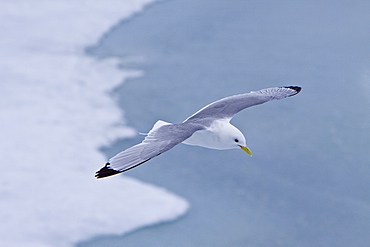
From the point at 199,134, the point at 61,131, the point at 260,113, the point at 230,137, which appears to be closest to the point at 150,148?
the point at 199,134

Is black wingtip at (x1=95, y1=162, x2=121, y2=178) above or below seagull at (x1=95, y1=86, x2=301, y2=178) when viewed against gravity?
below

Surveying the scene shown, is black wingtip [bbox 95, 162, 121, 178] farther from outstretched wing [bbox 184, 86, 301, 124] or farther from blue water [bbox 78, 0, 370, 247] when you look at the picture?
blue water [bbox 78, 0, 370, 247]

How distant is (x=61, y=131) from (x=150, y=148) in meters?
2.04

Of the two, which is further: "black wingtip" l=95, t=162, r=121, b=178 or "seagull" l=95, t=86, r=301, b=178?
"seagull" l=95, t=86, r=301, b=178

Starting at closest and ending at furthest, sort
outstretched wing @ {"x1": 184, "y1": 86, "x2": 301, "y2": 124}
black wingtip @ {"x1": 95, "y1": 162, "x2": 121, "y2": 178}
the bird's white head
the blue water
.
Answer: black wingtip @ {"x1": 95, "y1": 162, "x2": 121, "y2": 178} < the bird's white head < outstretched wing @ {"x1": 184, "y1": 86, "x2": 301, "y2": 124} < the blue water

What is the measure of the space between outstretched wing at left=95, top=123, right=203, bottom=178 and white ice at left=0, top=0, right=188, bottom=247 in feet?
3.29

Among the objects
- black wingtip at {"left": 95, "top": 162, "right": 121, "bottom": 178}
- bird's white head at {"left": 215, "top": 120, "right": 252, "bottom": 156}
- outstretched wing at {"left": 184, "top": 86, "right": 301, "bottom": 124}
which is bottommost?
black wingtip at {"left": 95, "top": 162, "right": 121, "bottom": 178}

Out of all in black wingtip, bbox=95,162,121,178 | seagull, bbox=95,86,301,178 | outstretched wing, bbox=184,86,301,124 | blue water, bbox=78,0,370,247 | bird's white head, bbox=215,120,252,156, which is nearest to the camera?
black wingtip, bbox=95,162,121,178

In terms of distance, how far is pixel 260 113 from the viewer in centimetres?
521

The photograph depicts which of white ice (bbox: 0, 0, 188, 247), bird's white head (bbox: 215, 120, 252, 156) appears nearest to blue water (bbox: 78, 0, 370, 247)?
white ice (bbox: 0, 0, 188, 247)

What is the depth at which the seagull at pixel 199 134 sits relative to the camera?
9.64 ft

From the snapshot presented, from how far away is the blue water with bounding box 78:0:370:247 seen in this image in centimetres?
409

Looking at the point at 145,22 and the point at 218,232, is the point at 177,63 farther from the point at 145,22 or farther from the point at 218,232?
the point at 218,232

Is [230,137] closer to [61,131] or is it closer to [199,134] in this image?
[199,134]
